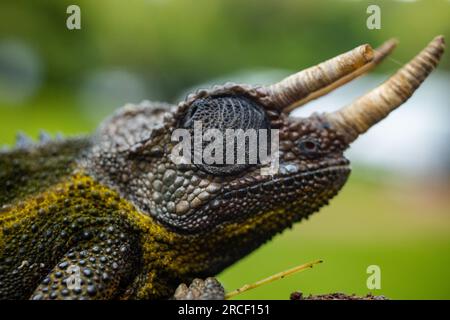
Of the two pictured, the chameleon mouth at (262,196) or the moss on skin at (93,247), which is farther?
the chameleon mouth at (262,196)

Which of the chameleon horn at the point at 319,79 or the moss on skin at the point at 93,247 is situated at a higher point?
the chameleon horn at the point at 319,79

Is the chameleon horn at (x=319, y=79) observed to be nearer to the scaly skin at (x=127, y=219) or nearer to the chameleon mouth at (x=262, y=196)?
the scaly skin at (x=127, y=219)

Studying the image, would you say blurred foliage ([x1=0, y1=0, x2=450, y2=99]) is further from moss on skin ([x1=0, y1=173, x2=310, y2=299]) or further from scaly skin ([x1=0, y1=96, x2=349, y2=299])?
moss on skin ([x1=0, y1=173, x2=310, y2=299])

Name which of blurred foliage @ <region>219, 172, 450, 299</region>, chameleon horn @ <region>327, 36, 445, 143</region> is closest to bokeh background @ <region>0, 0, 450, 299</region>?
blurred foliage @ <region>219, 172, 450, 299</region>

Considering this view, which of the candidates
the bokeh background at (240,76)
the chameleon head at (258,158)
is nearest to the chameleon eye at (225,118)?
the chameleon head at (258,158)

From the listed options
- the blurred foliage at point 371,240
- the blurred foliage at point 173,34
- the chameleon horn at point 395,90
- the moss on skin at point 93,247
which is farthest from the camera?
the blurred foliage at point 173,34
